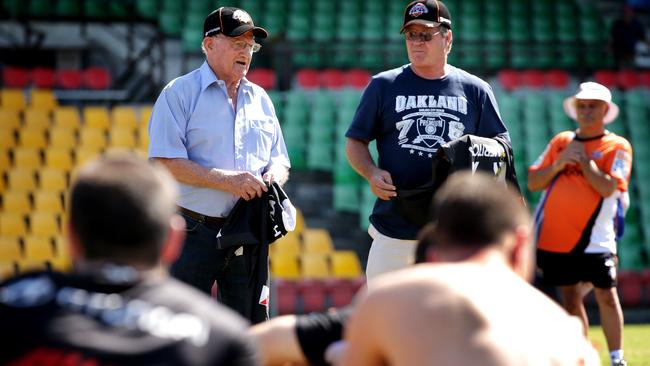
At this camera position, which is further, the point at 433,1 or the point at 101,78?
the point at 101,78

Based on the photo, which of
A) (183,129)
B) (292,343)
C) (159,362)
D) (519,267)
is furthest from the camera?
(183,129)

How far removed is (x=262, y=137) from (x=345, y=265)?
25.2 ft

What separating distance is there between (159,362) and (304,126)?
525 inches

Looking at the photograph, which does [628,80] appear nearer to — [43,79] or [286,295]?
[286,295]

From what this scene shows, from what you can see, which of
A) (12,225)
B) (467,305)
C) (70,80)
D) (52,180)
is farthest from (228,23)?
(70,80)

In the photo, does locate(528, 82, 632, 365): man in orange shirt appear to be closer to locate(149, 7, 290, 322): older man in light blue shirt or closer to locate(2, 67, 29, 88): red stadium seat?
locate(149, 7, 290, 322): older man in light blue shirt

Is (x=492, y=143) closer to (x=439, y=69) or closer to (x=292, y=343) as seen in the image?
(x=439, y=69)

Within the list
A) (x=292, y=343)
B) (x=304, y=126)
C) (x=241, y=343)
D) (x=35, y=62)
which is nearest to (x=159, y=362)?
(x=241, y=343)

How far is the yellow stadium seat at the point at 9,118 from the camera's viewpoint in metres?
15.3

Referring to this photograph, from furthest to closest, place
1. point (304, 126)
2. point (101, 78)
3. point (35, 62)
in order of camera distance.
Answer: point (35, 62) → point (101, 78) → point (304, 126)

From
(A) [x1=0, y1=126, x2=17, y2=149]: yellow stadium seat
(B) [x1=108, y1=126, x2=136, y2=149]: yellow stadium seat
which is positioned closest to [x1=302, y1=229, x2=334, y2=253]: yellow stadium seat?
(B) [x1=108, y1=126, x2=136, y2=149]: yellow stadium seat

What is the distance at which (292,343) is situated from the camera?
124 inches

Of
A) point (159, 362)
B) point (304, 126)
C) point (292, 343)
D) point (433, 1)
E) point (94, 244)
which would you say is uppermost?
point (433, 1)

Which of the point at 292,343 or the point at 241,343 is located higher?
the point at 241,343
